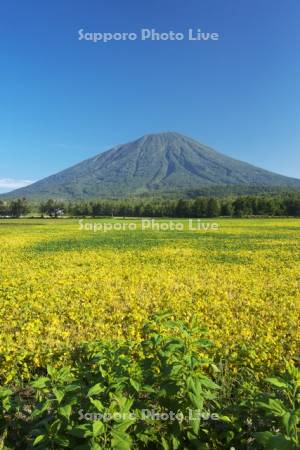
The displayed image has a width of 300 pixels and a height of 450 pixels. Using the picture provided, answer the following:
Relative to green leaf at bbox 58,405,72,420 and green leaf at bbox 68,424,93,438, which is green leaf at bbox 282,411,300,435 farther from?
green leaf at bbox 58,405,72,420

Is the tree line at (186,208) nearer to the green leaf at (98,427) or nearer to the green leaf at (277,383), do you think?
the green leaf at (277,383)

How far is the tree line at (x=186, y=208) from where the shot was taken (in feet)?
375

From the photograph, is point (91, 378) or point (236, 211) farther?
point (236, 211)

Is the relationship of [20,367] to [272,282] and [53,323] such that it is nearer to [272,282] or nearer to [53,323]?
[53,323]

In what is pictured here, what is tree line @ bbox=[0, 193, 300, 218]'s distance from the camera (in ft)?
375

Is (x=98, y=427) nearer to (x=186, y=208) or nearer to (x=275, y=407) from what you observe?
(x=275, y=407)

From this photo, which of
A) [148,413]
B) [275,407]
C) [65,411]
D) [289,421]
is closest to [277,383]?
[275,407]

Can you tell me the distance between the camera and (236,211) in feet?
388

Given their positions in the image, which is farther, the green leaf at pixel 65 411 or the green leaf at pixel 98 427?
the green leaf at pixel 65 411

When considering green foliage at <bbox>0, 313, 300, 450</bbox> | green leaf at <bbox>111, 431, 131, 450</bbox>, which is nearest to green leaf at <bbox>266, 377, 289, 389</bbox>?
green foliage at <bbox>0, 313, 300, 450</bbox>


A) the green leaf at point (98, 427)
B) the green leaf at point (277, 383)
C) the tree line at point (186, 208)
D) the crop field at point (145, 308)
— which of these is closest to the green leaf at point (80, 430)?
the green leaf at point (98, 427)

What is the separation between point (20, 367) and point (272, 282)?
921 cm

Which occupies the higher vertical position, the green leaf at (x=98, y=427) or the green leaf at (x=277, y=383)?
the green leaf at (x=277, y=383)

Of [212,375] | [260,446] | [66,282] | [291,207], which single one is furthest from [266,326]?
[291,207]
